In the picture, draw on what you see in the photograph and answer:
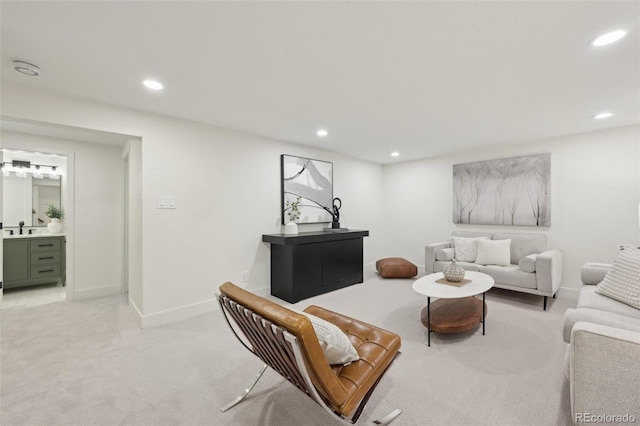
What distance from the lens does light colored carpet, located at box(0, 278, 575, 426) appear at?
1.64 meters

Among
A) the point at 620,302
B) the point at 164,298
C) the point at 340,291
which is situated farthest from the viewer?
the point at 340,291

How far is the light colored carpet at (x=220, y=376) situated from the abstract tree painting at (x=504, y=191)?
1.60m

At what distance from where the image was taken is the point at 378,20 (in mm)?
1537

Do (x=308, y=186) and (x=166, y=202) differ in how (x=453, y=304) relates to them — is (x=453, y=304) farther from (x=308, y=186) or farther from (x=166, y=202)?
(x=166, y=202)

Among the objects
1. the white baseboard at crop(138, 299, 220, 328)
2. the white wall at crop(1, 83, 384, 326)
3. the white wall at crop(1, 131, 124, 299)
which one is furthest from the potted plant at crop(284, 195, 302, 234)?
the white wall at crop(1, 131, 124, 299)

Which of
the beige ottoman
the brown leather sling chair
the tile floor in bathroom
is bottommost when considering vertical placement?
Result: the tile floor in bathroom

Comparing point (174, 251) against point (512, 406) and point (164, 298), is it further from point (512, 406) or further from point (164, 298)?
point (512, 406)

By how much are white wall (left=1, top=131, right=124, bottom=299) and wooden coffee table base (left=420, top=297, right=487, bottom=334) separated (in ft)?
14.3

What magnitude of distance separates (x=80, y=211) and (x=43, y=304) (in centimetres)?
126

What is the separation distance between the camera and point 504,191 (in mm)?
4348

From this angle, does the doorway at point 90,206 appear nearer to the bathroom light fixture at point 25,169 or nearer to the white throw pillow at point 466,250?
the bathroom light fixture at point 25,169

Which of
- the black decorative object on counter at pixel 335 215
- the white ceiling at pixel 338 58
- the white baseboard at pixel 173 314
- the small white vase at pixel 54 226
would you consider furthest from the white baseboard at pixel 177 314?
the small white vase at pixel 54 226

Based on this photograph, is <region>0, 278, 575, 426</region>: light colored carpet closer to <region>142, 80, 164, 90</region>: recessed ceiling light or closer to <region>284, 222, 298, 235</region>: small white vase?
<region>284, 222, 298, 235</region>: small white vase

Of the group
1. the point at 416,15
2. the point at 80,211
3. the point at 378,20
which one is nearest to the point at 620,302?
the point at 416,15
